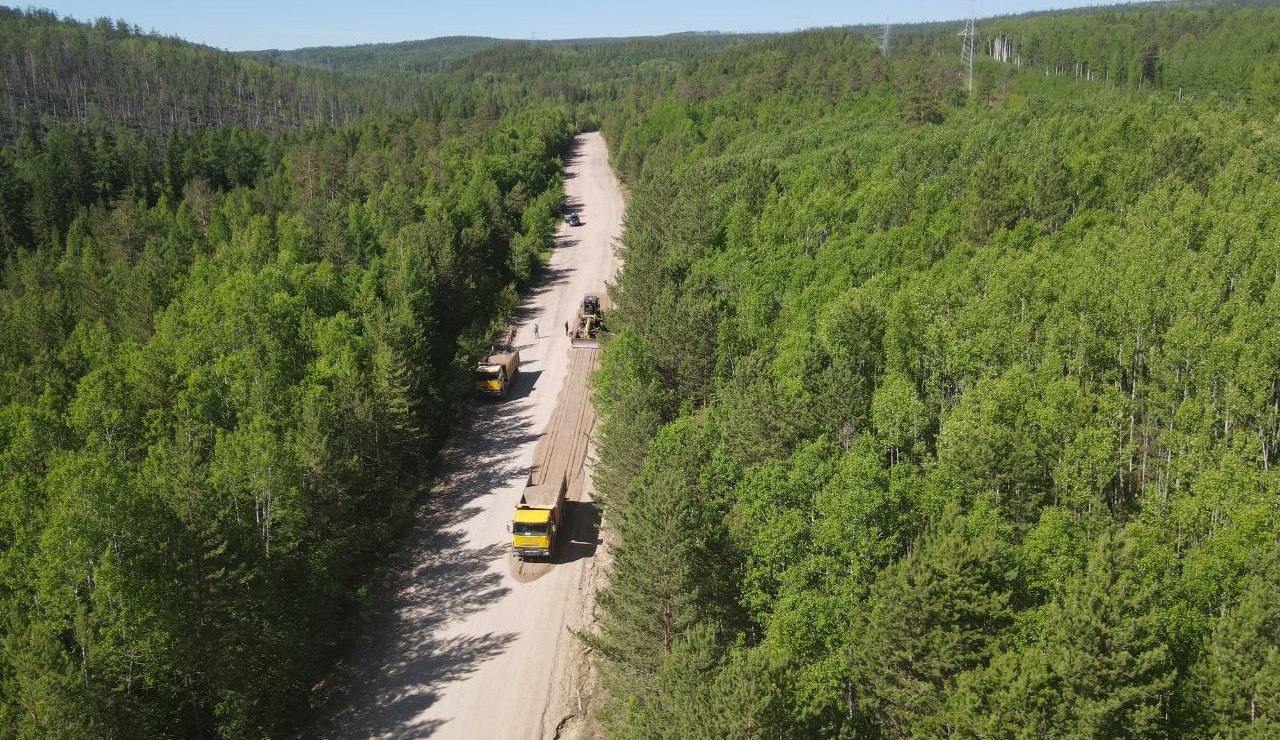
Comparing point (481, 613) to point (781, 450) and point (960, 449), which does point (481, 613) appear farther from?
point (960, 449)

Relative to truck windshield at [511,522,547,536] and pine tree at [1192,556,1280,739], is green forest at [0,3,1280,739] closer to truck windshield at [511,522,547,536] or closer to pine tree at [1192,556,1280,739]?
pine tree at [1192,556,1280,739]

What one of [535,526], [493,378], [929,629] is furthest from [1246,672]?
[493,378]

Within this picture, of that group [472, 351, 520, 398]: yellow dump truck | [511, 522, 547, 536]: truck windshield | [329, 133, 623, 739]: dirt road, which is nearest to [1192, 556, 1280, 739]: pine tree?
[329, 133, 623, 739]: dirt road

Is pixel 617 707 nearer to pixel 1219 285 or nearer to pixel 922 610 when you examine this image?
pixel 922 610

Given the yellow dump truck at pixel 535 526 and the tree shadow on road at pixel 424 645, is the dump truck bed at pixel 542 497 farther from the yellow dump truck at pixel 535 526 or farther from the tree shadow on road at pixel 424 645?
the tree shadow on road at pixel 424 645

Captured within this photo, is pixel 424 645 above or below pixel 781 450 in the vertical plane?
below

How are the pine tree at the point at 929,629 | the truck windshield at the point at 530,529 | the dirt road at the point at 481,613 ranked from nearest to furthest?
1. the pine tree at the point at 929,629
2. the dirt road at the point at 481,613
3. the truck windshield at the point at 530,529

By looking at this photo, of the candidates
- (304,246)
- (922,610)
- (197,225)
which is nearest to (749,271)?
(922,610)

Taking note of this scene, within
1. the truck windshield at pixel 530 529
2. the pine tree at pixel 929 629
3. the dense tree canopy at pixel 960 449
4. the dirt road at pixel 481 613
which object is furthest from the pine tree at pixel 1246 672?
the truck windshield at pixel 530 529
